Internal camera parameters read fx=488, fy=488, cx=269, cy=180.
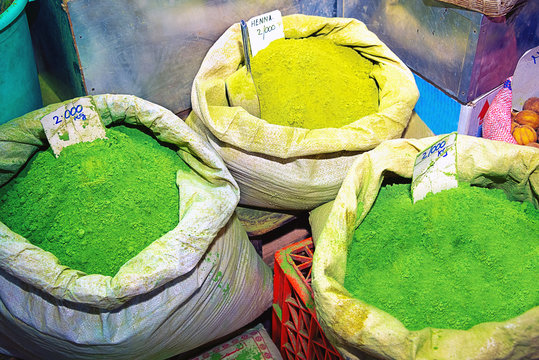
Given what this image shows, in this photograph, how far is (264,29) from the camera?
1288mm

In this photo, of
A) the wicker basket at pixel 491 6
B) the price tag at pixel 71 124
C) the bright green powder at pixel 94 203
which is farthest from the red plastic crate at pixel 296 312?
the wicker basket at pixel 491 6

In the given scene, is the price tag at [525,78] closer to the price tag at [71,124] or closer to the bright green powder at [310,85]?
the bright green powder at [310,85]

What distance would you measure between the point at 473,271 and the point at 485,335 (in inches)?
7.2

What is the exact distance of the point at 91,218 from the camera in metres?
0.98

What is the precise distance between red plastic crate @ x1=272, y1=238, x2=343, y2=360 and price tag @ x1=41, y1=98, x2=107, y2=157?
0.51m

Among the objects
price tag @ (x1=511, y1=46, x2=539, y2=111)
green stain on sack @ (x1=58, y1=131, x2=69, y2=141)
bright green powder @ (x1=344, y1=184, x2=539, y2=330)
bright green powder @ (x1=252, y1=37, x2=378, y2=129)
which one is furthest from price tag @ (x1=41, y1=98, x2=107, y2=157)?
price tag @ (x1=511, y1=46, x2=539, y2=111)

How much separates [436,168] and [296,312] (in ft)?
1.48

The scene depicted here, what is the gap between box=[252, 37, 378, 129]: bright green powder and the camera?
1186 mm

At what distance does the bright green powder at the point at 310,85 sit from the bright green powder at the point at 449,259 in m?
0.28

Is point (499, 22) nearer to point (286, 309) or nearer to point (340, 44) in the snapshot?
point (340, 44)

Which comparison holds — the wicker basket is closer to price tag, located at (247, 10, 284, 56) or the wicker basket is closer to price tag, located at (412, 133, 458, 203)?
price tag, located at (412, 133, 458, 203)

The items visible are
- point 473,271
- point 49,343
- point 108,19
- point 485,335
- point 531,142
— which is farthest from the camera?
point 531,142

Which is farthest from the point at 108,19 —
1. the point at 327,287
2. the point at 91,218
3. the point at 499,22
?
the point at 499,22

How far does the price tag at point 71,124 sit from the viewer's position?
3.44 ft
